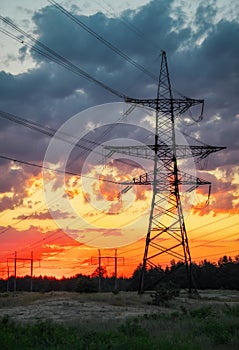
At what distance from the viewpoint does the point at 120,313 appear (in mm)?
33781

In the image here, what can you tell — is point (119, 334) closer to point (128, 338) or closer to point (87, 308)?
point (128, 338)

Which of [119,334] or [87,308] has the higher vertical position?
[87,308]

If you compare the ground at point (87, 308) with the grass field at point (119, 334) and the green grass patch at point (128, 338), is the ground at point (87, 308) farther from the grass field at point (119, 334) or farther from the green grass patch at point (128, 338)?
the green grass patch at point (128, 338)

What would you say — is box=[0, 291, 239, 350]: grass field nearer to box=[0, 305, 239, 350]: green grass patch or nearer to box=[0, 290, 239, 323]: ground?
box=[0, 305, 239, 350]: green grass patch

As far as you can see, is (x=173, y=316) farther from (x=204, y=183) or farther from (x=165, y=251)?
(x=204, y=183)

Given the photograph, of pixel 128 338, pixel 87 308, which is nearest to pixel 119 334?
pixel 128 338

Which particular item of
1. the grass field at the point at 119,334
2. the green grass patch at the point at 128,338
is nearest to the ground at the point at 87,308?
the grass field at the point at 119,334

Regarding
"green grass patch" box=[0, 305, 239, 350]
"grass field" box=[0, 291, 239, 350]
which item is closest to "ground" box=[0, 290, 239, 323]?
"grass field" box=[0, 291, 239, 350]

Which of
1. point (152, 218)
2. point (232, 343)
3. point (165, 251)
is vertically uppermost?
point (152, 218)

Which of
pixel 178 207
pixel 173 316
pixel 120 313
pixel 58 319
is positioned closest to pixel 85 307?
pixel 120 313

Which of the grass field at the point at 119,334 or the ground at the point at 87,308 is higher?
the ground at the point at 87,308

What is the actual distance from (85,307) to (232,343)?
19.6 meters

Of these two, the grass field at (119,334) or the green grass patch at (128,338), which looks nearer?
the green grass patch at (128,338)

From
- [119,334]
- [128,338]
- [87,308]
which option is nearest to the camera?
[128,338]
